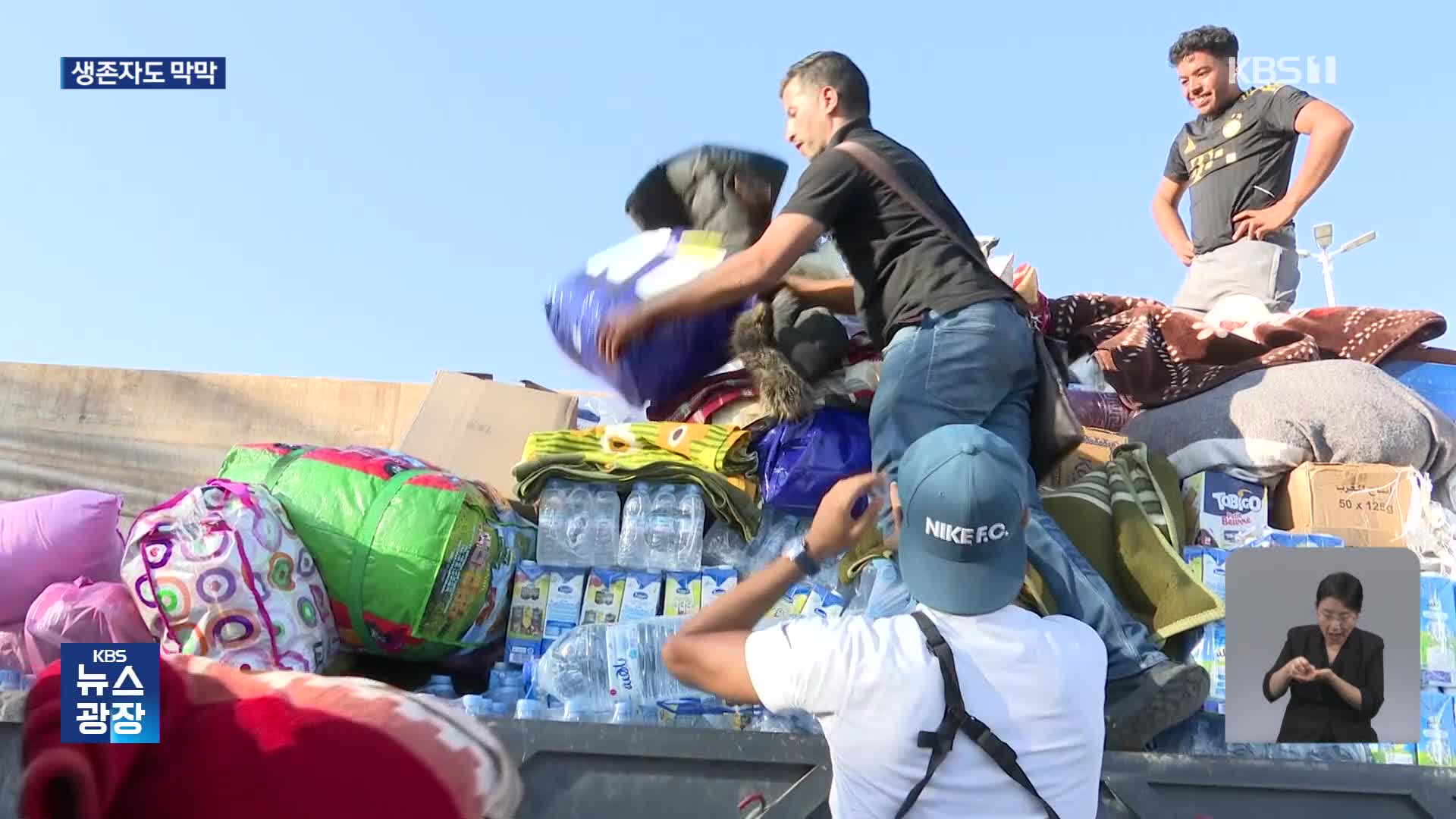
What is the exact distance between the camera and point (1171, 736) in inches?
105

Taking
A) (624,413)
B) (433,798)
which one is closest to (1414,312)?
(624,413)

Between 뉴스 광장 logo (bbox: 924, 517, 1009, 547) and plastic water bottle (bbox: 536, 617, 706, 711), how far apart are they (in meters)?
1.22

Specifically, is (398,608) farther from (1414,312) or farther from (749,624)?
(1414,312)

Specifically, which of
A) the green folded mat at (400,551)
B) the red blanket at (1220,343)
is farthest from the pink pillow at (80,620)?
the red blanket at (1220,343)

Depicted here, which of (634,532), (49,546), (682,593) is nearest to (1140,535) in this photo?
(682,593)

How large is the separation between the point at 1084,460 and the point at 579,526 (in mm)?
1362

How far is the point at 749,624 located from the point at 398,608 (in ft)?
4.23

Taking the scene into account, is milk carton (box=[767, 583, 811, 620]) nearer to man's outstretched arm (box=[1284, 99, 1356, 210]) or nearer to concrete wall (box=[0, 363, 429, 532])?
concrete wall (box=[0, 363, 429, 532])

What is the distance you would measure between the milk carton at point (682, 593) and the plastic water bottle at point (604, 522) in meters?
0.15

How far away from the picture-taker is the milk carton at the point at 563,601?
293 cm

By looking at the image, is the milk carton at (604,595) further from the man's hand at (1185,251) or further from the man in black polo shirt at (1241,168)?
the man's hand at (1185,251)

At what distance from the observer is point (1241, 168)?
13.0ft

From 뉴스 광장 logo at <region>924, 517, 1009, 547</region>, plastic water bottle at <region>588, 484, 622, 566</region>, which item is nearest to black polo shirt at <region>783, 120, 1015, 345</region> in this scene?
plastic water bottle at <region>588, 484, 622, 566</region>

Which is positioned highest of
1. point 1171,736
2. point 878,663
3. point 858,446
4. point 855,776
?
point 858,446
